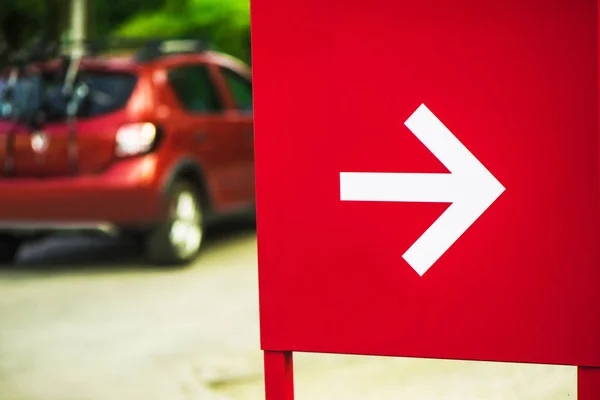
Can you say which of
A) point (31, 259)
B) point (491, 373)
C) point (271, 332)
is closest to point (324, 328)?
point (271, 332)

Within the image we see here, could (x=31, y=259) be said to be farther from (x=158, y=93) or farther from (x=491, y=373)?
(x=491, y=373)

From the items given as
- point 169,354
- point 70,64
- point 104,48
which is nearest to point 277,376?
point 169,354

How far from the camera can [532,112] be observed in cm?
288

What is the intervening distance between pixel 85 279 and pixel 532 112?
629 centimetres

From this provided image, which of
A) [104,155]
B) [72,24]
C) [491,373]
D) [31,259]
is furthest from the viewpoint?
[72,24]

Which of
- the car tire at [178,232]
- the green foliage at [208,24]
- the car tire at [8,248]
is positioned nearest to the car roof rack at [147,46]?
the car tire at [178,232]

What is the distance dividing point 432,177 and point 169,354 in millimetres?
3462

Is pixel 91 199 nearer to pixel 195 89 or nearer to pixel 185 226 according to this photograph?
pixel 185 226

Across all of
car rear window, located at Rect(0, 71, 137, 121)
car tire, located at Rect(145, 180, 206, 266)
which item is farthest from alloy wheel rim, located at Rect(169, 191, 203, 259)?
car rear window, located at Rect(0, 71, 137, 121)

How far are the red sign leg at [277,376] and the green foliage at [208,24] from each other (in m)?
17.9

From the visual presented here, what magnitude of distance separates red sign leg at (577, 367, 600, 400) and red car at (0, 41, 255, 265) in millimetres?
6016

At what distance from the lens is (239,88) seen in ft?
35.7

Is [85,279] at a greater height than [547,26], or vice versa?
[85,279]

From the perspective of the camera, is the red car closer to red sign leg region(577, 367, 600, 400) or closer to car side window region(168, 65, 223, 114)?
car side window region(168, 65, 223, 114)
